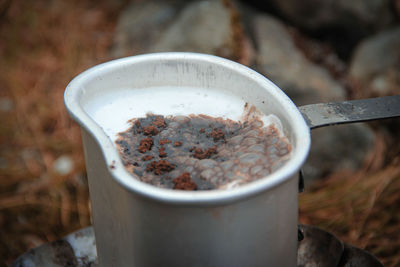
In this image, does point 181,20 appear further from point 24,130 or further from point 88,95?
point 88,95

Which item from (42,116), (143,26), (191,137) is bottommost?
(42,116)

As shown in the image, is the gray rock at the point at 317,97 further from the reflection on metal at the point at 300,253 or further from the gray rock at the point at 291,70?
the reflection on metal at the point at 300,253

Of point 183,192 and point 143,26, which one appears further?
point 143,26

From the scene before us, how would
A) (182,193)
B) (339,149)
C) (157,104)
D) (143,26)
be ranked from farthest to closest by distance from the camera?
(143,26) < (339,149) < (157,104) < (182,193)

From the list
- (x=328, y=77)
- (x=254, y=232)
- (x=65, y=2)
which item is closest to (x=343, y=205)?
(x=328, y=77)

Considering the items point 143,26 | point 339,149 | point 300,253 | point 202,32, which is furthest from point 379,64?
point 300,253

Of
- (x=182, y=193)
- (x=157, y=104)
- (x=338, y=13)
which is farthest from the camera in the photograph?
(x=338, y=13)

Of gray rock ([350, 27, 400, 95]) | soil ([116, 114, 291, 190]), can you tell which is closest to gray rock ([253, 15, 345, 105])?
gray rock ([350, 27, 400, 95])

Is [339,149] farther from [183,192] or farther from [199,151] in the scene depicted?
[183,192]
